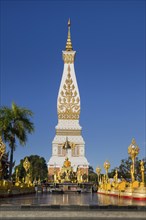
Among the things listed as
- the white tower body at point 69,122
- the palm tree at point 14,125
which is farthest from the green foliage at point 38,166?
the palm tree at point 14,125

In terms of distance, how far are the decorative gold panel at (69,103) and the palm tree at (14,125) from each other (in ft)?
171

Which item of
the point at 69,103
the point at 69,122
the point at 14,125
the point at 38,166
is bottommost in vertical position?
the point at 38,166

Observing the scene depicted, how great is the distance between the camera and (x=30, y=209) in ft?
38.4

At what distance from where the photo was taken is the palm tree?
3105cm

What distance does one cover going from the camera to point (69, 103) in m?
85.4

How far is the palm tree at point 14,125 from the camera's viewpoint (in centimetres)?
3105

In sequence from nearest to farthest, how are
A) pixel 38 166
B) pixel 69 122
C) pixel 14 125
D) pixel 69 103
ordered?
pixel 14 125, pixel 69 122, pixel 69 103, pixel 38 166

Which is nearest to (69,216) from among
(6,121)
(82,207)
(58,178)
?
(82,207)

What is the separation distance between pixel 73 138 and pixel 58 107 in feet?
31.4

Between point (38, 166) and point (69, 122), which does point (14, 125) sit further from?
point (38, 166)

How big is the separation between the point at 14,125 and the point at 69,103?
53913mm

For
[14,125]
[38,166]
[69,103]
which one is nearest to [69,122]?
[69,103]

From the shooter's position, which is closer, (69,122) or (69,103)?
(69,122)

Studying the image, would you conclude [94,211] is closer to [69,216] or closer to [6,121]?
[69,216]
